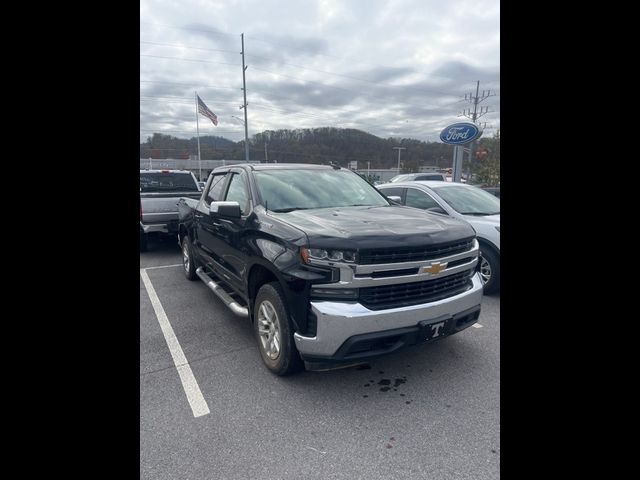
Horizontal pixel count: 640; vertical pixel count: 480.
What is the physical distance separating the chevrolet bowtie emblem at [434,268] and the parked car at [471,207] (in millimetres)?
2308

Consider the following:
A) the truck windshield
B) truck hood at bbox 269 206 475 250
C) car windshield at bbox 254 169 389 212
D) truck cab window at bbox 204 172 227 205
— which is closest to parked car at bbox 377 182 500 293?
car windshield at bbox 254 169 389 212

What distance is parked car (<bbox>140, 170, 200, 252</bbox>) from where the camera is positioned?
7648mm

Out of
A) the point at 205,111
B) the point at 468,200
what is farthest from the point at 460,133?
the point at 205,111

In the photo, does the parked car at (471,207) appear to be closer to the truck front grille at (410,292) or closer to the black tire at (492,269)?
the black tire at (492,269)

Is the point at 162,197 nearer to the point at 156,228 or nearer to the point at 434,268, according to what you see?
the point at 156,228

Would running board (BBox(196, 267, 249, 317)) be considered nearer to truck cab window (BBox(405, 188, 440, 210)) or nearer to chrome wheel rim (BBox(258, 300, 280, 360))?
chrome wheel rim (BBox(258, 300, 280, 360))

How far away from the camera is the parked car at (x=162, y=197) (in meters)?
7.65

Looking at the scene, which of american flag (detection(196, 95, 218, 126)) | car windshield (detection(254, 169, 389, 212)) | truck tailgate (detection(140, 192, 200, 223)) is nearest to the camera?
car windshield (detection(254, 169, 389, 212))

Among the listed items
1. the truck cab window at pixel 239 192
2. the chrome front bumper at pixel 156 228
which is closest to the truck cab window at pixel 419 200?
the truck cab window at pixel 239 192
